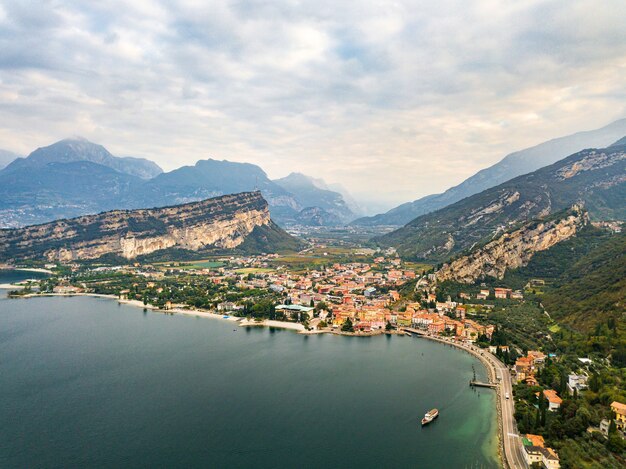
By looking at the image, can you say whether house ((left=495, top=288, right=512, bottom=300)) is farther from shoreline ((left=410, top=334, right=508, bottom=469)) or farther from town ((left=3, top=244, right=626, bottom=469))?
shoreline ((left=410, top=334, right=508, bottom=469))

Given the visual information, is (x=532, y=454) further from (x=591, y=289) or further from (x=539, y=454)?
(x=591, y=289)

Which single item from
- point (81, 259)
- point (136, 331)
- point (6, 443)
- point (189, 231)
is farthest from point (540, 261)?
point (81, 259)

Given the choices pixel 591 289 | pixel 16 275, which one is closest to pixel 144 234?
pixel 16 275

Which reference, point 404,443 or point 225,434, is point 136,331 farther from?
point 404,443

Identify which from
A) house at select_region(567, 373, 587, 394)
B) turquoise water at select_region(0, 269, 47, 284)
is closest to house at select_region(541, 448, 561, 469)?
house at select_region(567, 373, 587, 394)

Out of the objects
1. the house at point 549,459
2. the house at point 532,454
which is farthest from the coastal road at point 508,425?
the house at point 549,459

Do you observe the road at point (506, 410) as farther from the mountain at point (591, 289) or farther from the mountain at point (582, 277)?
the mountain at point (591, 289)
